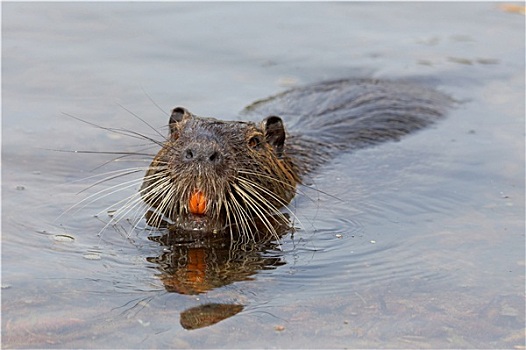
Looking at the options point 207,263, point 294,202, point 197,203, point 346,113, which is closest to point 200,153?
point 197,203

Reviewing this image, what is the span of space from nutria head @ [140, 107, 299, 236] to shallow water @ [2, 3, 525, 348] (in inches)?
8.1

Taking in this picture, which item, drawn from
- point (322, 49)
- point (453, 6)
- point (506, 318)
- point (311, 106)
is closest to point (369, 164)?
point (311, 106)

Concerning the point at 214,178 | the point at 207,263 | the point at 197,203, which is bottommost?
the point at 207,263

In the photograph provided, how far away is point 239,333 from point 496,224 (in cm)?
214

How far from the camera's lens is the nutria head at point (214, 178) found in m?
5.31

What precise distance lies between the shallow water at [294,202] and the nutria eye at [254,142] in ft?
1.56

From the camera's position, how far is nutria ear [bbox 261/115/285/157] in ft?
19.8

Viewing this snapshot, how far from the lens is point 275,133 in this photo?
6.07 m

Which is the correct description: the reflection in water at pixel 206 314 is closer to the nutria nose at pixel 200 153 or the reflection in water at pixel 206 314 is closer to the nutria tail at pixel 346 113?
the nutria nose at pixel 200 153

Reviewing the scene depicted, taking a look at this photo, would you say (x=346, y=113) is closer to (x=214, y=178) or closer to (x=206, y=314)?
(x=214, y=178)

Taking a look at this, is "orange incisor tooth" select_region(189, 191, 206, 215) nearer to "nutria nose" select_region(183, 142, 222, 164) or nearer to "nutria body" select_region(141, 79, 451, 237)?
"nutria body" select_region(141, 79, 451, 237)

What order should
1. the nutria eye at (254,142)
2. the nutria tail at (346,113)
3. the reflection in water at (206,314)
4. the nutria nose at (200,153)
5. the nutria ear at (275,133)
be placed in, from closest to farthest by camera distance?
the reflection in water at (206,314)
the nutria nose at (200,153)
the nutria eye at (254,142)
the nutria ear at (275,133)
the nutria tail at (346,113)

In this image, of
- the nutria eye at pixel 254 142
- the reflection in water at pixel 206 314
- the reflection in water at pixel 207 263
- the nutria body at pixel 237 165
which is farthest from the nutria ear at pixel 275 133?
the reflection in water at pixel 206 314

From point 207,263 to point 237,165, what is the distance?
0.57 metres
